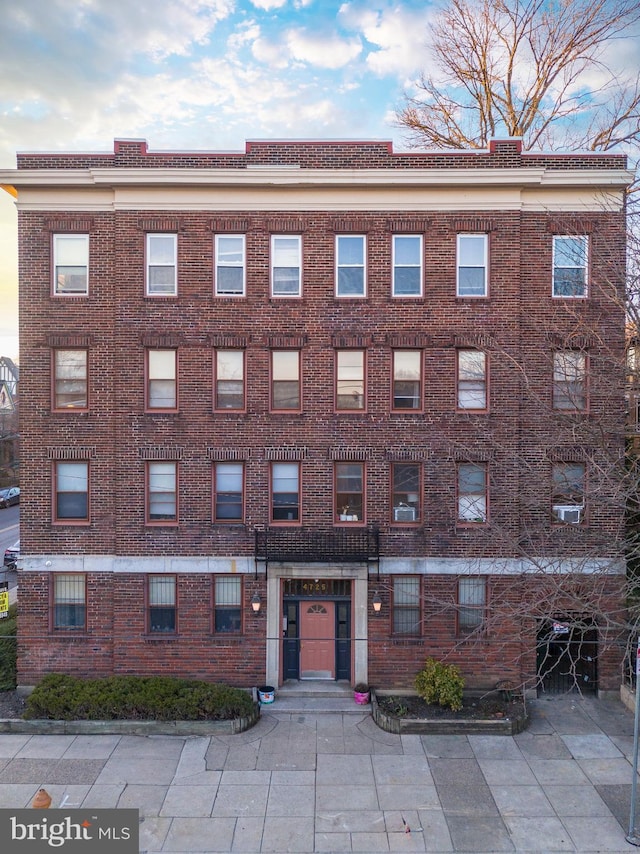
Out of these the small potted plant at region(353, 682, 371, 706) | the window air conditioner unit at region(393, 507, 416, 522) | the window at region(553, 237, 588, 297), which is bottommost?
the small potted plant at region(353, 682, 371, 706)

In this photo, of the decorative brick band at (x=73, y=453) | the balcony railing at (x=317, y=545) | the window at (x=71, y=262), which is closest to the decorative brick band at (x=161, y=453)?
the decorative brick band at (x=73, y=453)

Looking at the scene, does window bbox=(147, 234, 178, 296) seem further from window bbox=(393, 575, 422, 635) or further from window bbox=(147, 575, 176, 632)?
window bbox=(393, 575, 422, 635)

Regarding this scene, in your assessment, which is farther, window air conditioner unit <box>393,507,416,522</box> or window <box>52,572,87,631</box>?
window <box>52,572,87,631</box>

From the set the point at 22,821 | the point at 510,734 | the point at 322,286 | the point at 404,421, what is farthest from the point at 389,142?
the point at 22,821

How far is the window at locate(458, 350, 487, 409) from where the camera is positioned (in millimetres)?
14422

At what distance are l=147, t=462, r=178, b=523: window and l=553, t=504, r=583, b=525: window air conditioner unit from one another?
9.81 meters

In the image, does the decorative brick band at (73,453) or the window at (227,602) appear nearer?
the decorative brick band at (73,453)

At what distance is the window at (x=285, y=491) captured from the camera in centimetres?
1459

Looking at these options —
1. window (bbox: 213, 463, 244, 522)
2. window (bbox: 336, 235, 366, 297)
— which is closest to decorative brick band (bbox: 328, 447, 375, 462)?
window (bbox: 213, 463, 244, 522)

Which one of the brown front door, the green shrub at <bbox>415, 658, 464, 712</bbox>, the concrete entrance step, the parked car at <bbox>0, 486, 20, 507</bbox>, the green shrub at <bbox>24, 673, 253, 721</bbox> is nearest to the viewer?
the green shrub at <bbox>24, 673, 253, 721</bbox>

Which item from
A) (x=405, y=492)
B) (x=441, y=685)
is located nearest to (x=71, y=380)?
(x=405, y=492)

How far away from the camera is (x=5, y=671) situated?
14.7 m

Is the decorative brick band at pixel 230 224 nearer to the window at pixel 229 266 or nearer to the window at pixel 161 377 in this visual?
the window at pixel 229 266

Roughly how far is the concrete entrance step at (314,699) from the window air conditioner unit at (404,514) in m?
4.54
